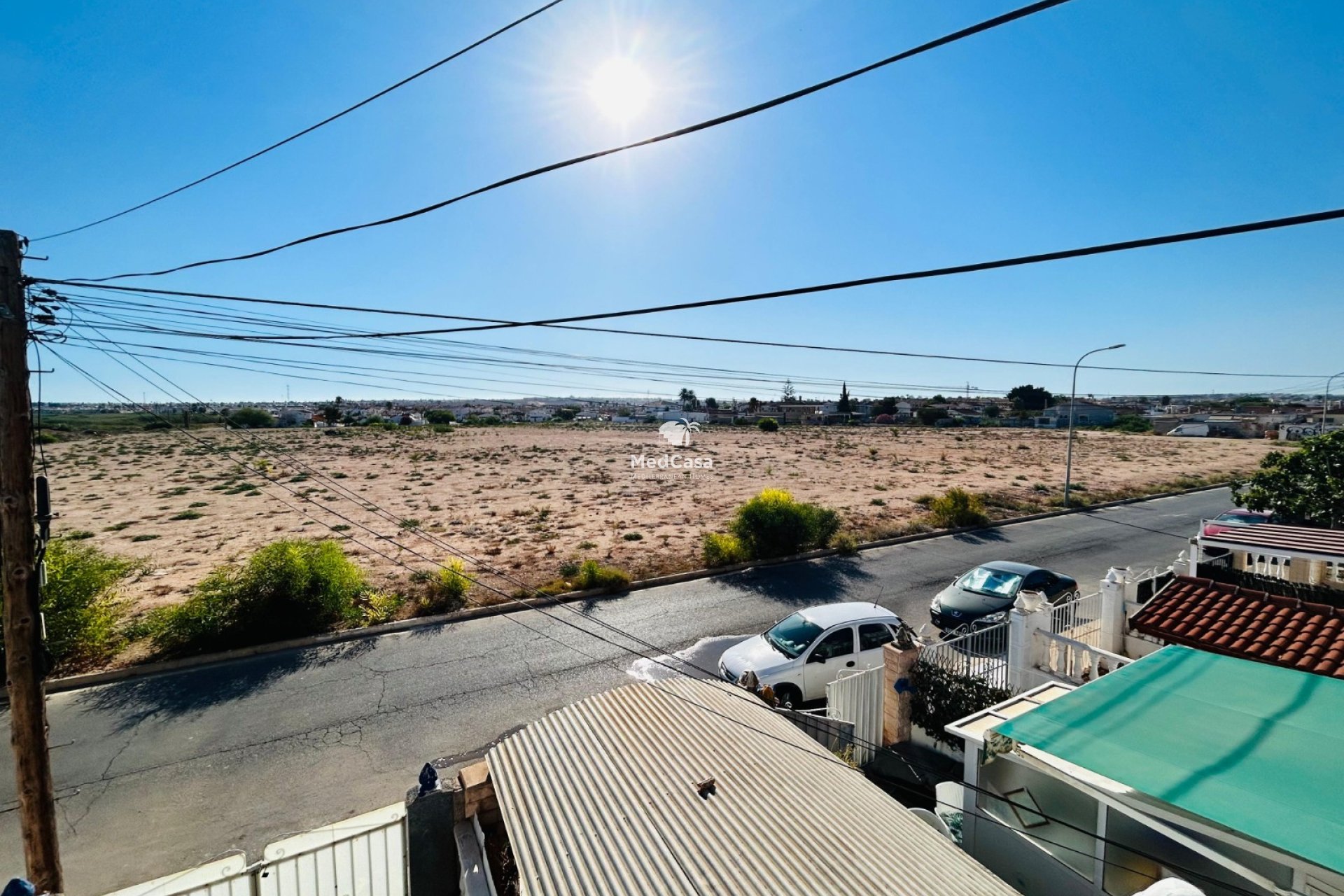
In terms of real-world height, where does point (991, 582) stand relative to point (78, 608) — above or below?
above

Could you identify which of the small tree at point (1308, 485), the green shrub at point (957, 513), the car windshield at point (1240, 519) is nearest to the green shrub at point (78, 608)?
the green shrub at point (957, 513)

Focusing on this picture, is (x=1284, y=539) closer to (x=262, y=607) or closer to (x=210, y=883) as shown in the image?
(x=210, y=883)

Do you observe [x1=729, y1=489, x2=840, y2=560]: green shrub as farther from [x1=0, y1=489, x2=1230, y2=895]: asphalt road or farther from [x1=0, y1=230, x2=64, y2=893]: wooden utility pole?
[x1=0, y1=230, x2=64, y2=893]: wooden utility pole

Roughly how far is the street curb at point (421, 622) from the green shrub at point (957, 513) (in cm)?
71

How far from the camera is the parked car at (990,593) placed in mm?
10562

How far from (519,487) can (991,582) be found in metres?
23.2

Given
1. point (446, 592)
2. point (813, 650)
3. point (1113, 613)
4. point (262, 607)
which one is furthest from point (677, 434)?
point (1113, 613)

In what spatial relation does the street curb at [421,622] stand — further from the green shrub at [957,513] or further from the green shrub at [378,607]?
the green shrub at [957,513]

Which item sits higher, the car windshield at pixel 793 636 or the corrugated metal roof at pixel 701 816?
the corrugated metal roof at pixel 701 816

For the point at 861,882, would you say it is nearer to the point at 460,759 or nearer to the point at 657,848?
the point at 657,848

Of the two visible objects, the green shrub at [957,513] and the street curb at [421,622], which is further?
the green shrub at [957,513]

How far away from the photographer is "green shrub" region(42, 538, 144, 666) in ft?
30.8

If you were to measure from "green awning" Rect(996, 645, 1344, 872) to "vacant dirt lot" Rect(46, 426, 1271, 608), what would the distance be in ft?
35.6

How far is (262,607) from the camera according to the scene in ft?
35.1
